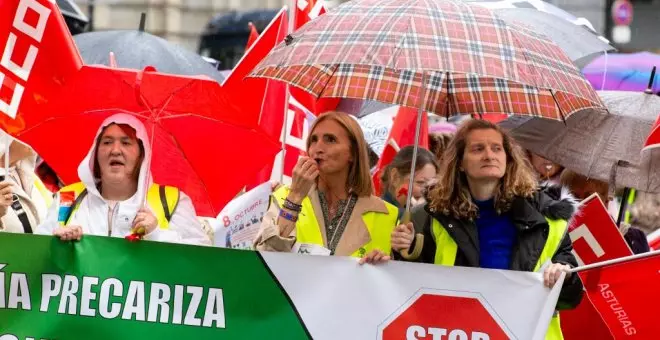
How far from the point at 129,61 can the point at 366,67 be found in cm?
274

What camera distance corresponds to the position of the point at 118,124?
6516 millimetres

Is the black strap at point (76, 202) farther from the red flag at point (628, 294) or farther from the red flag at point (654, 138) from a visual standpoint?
the red flag at point (654, 138)

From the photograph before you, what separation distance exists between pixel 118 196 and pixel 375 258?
1201 millimetres

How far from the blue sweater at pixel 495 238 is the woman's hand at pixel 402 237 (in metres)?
0.30

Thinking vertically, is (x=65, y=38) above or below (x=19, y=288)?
above

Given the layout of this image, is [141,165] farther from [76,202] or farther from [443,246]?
[443,246]

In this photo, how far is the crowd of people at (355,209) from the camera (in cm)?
611

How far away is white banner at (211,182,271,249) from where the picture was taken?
23.7ft

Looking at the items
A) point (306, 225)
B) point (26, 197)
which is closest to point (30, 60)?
point (26, 197)

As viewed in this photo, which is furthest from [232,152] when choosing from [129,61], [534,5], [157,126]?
[129,61]

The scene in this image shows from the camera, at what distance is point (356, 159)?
264 inches

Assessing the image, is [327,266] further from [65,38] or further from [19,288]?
[65,38]

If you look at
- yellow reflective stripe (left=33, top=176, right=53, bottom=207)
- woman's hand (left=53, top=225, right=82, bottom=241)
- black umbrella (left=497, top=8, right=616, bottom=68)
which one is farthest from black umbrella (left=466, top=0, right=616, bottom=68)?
woman's hand (left=53, top=225, right=82, bottom=241)

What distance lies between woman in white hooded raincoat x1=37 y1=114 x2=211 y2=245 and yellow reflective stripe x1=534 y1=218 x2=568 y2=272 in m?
1.47
